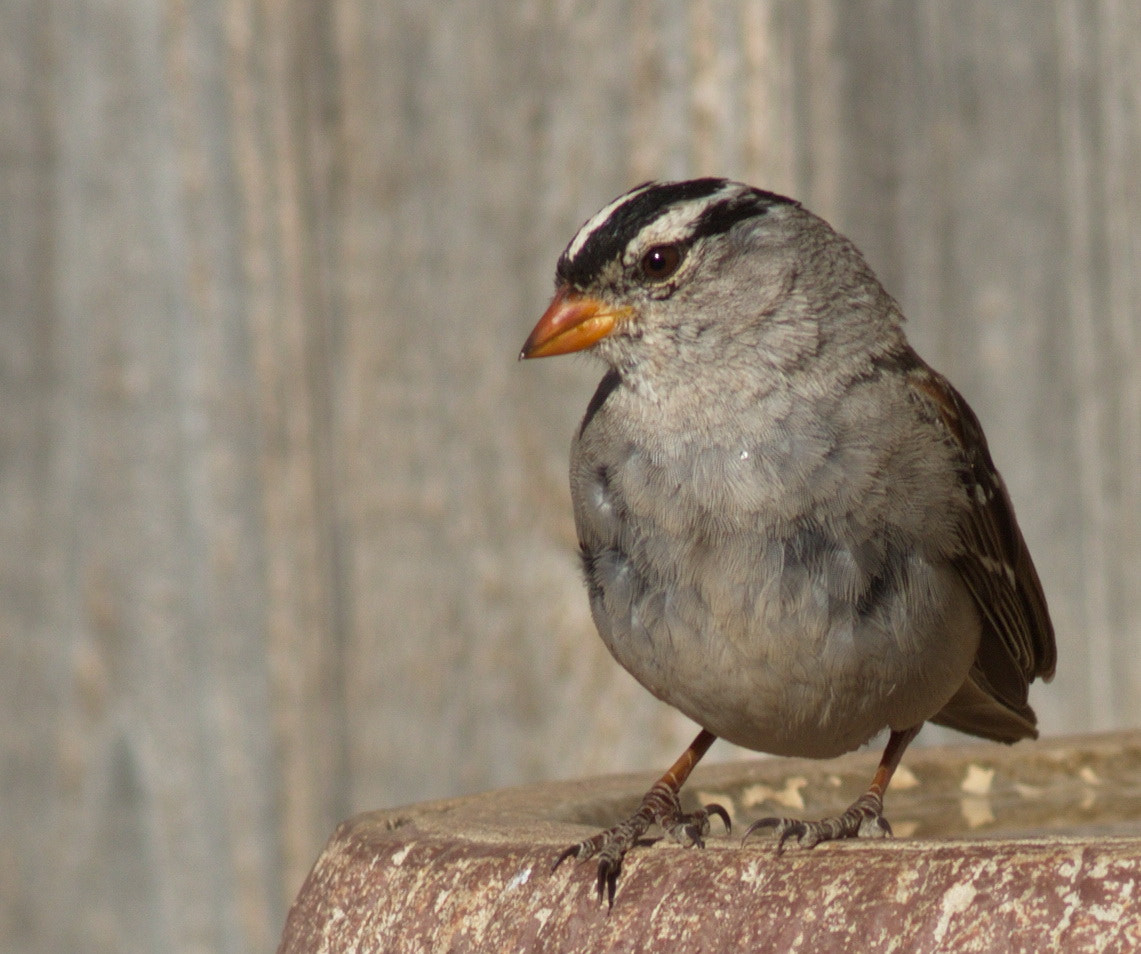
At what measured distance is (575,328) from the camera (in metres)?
2.42

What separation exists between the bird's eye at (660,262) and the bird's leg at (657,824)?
2.17 ft

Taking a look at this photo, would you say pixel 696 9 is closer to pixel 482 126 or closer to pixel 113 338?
pixel 482 126

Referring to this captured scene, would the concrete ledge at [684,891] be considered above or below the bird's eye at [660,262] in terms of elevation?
below

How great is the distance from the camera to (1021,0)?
3.08 meters

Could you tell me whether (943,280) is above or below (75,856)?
above

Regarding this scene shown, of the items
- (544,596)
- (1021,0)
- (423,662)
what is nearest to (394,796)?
(423,662)

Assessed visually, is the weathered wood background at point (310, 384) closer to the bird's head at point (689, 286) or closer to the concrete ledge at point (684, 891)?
the bird's head at point (689, 286)

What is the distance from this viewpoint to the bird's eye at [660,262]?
2.43 m

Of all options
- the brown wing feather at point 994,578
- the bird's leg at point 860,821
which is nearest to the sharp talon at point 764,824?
the bird's leg at point 860,821

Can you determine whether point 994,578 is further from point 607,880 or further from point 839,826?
point 607,880

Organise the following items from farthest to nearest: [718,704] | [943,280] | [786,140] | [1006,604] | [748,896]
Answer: [943,280], [786,140], [1006,604], [718,704], [748,896]

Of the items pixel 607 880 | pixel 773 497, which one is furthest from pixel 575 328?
pixel 607 880

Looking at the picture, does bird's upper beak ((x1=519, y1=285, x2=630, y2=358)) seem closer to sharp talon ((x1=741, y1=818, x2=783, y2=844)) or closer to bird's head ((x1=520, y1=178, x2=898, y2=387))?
bird's head ((x1=520, y1=178, x2=898, y2=387))

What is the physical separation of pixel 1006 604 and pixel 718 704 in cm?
54
